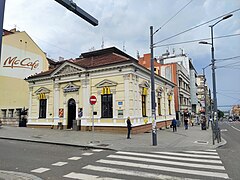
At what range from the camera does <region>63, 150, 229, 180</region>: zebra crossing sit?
6406mm

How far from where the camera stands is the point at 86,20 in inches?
313

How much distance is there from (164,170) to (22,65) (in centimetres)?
3387

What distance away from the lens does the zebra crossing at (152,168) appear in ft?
21.0

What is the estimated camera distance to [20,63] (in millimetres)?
34688

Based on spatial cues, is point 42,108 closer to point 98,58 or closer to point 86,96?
point 86,96

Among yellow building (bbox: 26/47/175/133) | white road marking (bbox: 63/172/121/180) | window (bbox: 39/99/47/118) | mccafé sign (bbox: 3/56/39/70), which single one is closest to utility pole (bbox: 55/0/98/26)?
white road marking (bbox: 63/172/121/180)

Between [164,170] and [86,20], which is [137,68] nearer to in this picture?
[86,20]

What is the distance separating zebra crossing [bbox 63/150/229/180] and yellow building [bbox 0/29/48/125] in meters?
26.9

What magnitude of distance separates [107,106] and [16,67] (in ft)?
70.7

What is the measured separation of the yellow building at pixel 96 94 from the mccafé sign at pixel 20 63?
33.1ft

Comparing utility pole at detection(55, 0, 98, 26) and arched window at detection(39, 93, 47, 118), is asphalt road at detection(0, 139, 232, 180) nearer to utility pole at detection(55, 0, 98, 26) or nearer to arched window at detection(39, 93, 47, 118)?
utility pole at detection(55, 0, 98, 26)

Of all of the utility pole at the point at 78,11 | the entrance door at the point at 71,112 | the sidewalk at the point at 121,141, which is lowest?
the sidewalk at the point at 121,141

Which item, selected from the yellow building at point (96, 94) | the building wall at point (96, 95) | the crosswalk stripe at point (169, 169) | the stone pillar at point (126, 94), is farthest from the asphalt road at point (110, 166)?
the building wall at point (96, 95)

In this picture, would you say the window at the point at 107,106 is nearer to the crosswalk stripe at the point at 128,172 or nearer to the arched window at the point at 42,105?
the arched window at the point at 42,105
